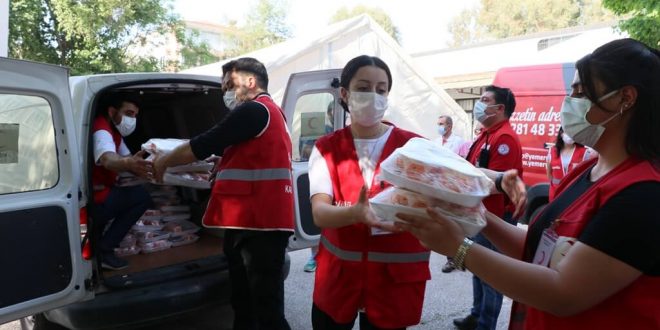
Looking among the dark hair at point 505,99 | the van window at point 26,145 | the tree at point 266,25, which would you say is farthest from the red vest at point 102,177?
the tree at point 266,25

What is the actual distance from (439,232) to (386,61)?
8929 millimetres

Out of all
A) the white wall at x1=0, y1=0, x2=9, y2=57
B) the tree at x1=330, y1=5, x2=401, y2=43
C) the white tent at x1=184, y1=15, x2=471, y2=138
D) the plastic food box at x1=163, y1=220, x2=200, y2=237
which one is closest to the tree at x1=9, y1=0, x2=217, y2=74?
the white tent at x1=184, y1=15, x2=471, y2=138

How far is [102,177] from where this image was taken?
12.3 feet

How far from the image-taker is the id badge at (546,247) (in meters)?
1.38

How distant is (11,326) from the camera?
154 inches

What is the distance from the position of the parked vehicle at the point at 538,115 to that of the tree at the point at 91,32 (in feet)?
44.6

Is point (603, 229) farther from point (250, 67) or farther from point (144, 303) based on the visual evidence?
point (144, 303)

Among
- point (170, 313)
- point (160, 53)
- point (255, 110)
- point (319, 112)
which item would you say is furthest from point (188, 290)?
point (160, 53)

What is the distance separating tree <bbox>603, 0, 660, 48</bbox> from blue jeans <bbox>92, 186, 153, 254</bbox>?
7.70 meters

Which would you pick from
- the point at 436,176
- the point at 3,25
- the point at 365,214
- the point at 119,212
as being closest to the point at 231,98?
the point at 119,212

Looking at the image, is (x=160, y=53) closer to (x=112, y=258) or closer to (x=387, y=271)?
(x=112, y=258)

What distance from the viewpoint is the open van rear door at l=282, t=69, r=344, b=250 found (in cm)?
387

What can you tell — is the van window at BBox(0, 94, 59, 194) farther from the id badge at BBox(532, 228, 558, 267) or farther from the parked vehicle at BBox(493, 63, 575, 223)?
the parked vehicle at BBox(493, 63, 575, 223)

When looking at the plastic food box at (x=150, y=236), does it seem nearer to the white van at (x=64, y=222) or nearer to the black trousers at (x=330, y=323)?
the white van at (x=64, y=222)
